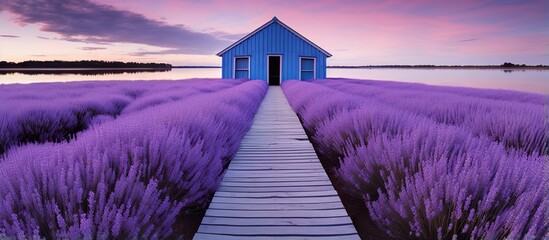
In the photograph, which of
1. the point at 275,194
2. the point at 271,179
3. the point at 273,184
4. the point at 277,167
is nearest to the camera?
the point at 275,194

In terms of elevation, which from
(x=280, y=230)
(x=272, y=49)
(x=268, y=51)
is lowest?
(x=280, y=230)

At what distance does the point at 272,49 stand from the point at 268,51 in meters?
0.34

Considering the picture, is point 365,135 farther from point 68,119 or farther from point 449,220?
point 68,119

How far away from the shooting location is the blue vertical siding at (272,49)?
25562 millimetres

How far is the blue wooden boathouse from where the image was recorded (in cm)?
2555

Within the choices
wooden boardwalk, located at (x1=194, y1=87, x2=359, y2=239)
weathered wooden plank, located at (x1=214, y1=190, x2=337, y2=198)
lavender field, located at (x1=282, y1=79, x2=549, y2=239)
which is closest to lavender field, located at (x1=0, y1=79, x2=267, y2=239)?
weathered wooden plank, located at (x1=214, y1=190, x2=337, y2=198)

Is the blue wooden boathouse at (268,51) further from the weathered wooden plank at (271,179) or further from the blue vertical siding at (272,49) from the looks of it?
the weathered wooden plank at (271,179)

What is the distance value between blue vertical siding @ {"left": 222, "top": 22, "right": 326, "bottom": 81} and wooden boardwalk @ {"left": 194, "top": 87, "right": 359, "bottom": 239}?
2081 cm

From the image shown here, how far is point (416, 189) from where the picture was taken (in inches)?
88.7

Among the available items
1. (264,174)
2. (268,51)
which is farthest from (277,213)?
(268,51)

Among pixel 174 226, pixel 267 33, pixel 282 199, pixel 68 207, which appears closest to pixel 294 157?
pixel 282 199

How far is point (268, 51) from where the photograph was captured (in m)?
25.6

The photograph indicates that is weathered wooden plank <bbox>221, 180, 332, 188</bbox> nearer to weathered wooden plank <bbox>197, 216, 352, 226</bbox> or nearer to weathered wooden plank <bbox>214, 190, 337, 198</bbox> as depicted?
weathered wooden plank <bbox>214, 190, 337, 198</bbox>

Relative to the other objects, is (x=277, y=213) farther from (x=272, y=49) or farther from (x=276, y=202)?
(x=272, y=49)
